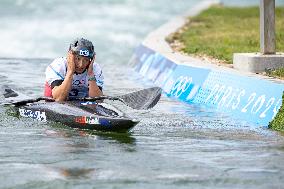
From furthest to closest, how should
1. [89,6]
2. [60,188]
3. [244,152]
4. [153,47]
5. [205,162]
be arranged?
[89,6] < [153,47] < [244,152] < [205,162] < [60,188]

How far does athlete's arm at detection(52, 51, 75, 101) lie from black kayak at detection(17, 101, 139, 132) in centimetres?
13

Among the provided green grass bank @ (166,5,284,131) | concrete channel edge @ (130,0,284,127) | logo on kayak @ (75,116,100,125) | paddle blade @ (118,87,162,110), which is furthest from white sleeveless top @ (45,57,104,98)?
green grass bank @ (166,5,284,131)

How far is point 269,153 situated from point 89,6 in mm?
43794

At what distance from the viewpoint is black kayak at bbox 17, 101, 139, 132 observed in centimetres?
1481

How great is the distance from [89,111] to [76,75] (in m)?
1.03

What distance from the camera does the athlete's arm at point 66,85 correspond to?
1582 centimetres

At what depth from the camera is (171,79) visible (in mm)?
22391

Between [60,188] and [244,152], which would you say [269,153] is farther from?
[60,188]

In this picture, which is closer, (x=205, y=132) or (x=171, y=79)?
(x=205, y=132)

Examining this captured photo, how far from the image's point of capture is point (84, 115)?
1521 centimetres

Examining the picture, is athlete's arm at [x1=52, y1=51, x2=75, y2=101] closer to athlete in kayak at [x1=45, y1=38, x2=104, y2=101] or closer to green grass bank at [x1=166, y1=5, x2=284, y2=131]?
athlete in kayak at [x1=45, y1=38, x2=104, y2=101]

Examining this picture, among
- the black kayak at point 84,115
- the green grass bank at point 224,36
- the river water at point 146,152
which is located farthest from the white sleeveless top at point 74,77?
the green grass bank at point 224,36

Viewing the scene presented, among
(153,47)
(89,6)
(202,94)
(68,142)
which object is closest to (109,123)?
(68,142)

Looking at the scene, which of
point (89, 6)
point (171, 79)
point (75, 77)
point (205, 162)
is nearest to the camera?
point (205, 162)
